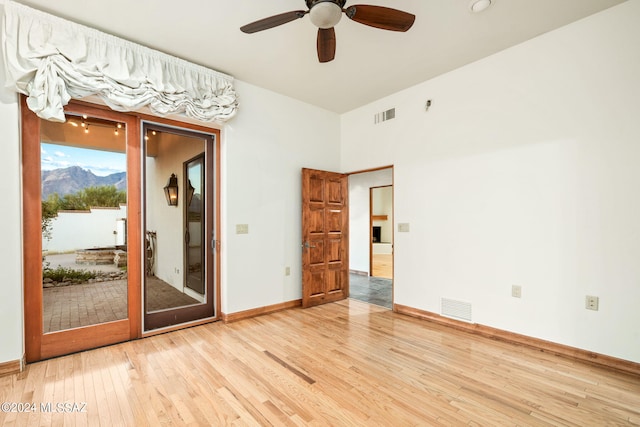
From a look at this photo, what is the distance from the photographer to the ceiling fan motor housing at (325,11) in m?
1.95

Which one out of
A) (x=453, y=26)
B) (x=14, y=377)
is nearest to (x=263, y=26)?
(x=453, y=26)

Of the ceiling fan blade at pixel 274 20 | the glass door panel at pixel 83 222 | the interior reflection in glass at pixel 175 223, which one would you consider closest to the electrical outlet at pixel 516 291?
the ceiling fan blade at pixel 274 20

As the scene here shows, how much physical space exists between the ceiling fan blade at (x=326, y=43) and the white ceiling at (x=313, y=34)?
43cm

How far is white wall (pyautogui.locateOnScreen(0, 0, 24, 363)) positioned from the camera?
2.39m

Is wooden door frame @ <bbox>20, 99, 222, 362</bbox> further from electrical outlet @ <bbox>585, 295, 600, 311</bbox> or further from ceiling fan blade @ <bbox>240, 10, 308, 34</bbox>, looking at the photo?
electrical outlet @ <bbox>585, 295, 600, 311</bbox>

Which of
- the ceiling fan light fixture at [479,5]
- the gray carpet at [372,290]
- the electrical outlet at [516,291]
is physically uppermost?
the ceiling fan light fixture at [479,5]

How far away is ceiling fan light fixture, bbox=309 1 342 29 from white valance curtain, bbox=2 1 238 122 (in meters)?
1.86

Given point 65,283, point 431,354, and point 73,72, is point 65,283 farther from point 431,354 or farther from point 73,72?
point 431,354

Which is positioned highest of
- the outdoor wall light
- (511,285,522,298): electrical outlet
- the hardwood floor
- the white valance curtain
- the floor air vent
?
the white valance curtain

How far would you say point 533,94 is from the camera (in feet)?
9.94

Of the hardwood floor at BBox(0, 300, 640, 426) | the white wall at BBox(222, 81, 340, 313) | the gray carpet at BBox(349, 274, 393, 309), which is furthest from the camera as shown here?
the gray carpet at BBox(349, 274, 393, 309)

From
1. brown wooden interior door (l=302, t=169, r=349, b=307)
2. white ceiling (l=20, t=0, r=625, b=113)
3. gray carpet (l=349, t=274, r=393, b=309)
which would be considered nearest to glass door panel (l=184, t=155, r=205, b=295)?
white ceiling (l=20, t=0, r=625, b=113)

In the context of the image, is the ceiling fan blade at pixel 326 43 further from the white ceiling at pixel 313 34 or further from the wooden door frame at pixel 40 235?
A: the wooden door frame at pixel 40 235

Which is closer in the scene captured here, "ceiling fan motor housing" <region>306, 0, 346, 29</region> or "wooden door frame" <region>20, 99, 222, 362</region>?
"ceiling fan motor housing" <region>306, 0, 346, 29</region>
